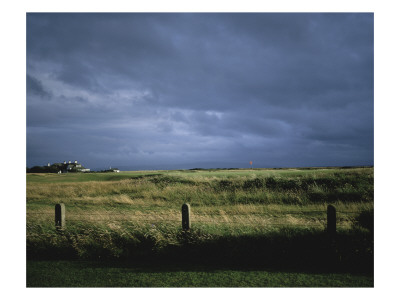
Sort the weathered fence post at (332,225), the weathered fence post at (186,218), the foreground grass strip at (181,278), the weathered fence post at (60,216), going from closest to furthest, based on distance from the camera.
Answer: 1. the foreground grass strip at (181,278)
2. the weathered fence post at (332,225)
3. the weathered fence post at (186,218)
4. the weathered fence post at (60,216)

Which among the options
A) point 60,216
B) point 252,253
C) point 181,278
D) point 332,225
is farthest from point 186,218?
point 60,216

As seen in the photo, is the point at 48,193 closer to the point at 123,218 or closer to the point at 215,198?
the point at 215,198

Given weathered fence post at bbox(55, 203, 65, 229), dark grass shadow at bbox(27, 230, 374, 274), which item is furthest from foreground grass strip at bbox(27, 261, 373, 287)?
weathered fence post at bbox(55, 203, 65, 229)

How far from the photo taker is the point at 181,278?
4234 mm

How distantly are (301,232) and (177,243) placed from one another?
3.00 m

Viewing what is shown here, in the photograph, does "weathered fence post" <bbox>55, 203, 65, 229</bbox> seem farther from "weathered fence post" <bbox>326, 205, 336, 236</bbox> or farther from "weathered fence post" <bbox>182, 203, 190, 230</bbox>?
"weathered fence post" <bbox>326, 205, 336, 236</bbox>

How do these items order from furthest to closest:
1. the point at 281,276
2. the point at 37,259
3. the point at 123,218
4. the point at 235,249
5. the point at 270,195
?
the point at 270,195, the point at 123,218, the point at 37,259, the point at 235,249, the point at 281,276

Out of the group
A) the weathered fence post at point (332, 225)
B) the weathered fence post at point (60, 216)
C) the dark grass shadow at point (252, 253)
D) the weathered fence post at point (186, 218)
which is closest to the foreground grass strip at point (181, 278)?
the dark grass shadow at point (252, 253)

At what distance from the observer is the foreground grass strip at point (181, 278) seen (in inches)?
162

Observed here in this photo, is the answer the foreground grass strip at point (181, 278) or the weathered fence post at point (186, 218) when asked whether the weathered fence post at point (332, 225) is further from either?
the weathered fence post at point (186, 218)

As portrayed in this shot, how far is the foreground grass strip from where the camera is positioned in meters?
4.11

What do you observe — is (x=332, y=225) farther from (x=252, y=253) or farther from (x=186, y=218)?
(x=186, y=218)
